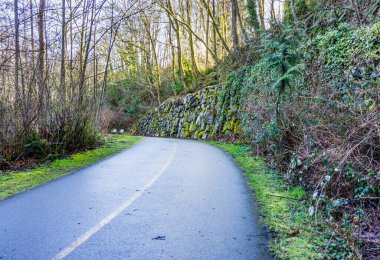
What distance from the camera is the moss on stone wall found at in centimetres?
2183

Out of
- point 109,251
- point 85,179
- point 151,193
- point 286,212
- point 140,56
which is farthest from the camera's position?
point 140,56

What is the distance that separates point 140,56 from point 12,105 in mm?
27687

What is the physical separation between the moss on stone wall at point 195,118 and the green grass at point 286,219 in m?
12.0

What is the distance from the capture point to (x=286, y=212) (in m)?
5.75

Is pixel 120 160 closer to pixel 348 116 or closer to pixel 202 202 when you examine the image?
pixel 202 202

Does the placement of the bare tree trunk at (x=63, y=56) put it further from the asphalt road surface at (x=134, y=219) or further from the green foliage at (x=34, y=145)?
the asphalt road surface at (x=134, y=219)

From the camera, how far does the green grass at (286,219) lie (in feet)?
13.8

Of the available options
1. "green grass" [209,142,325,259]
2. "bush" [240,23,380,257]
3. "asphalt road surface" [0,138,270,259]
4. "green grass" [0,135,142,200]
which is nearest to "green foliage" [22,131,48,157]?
"green grass" [0,135,142,200]

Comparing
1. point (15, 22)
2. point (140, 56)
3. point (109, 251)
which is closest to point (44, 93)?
point (15, 22)

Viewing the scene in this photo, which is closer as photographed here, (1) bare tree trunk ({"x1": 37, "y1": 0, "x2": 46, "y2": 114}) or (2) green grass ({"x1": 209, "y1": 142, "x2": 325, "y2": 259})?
(2) green grass ({"x1": 209, "y1": 142, "x2": 325, "y2": 259})

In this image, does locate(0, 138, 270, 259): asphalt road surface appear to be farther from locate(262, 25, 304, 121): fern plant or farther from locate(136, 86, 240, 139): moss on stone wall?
locate(136, 86, 240, 139): moss on stone wall

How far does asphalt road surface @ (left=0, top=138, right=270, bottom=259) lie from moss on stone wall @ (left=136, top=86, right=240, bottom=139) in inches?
500

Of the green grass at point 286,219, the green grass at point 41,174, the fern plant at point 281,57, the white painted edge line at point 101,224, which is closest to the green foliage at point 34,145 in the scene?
the green grass at point 41,174

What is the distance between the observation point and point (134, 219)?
17.5 feet
